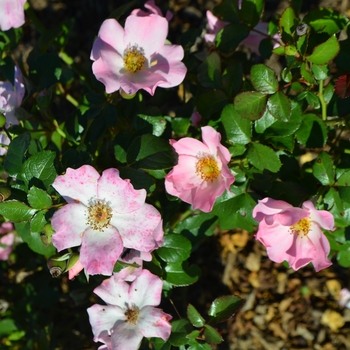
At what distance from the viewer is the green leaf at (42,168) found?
1260 millimetres

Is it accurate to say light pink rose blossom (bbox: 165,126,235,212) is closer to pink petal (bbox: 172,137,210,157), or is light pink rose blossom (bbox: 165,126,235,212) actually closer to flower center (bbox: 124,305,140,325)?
pink petal (bbox: 172,137,210,157)

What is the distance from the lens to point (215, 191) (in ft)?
4.47

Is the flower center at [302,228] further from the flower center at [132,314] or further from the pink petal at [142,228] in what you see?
the flower center at [132,314]

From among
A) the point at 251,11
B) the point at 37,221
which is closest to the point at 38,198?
the point at 37,221

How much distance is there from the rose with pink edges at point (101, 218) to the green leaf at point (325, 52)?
57cm

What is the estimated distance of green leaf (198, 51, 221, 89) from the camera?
58.2 inches

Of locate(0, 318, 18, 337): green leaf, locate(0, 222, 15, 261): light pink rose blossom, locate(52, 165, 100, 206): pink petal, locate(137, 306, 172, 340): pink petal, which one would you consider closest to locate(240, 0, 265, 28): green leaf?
locate(52, 165, 100, 206): pink petal

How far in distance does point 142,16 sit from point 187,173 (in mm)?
496

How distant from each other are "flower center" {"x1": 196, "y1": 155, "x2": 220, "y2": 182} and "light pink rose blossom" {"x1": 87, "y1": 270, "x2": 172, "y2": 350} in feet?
1.08

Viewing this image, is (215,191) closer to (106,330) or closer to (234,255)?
(106,330)

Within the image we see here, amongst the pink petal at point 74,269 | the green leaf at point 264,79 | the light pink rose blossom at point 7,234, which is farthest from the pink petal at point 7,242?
the green leaf at point 264,79

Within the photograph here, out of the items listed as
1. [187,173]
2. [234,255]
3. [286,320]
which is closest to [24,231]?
[187,173]

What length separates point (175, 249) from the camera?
1.50 metres

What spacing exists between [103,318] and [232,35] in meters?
0.99
